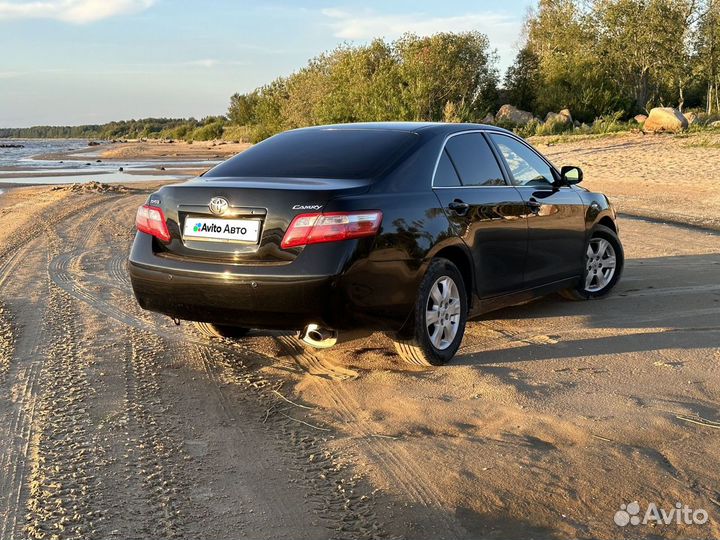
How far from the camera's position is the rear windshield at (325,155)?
4.97 meters

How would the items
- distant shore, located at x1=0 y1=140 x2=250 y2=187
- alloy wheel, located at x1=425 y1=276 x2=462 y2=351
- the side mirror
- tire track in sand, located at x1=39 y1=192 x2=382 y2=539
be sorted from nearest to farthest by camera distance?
tire track in sand, located at x1=39 y1=192 x2=382 y2=539 < alloy wheel, located at x1=425 y1=276 x2=462 y2=351 < the side mirror < distant shore, located at x1=0 y1=140 x2=250 y2=187

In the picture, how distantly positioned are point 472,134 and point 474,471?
3.06 meters

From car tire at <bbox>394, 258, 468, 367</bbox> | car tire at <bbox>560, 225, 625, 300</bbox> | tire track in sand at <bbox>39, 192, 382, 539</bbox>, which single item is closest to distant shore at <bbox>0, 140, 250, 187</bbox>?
tire track in sand at <bbox>39, 192, 382, 539</bbox>

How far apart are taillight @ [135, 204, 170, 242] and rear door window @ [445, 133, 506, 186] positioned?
1954mm

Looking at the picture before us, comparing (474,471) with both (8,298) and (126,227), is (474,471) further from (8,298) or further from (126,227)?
(126,227)

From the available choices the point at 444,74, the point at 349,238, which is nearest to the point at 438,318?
the point at 349,238

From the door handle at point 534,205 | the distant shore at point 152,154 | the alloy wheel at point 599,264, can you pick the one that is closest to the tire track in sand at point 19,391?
the door handle at point 534,205

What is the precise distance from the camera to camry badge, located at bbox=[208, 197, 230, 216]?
4.63m

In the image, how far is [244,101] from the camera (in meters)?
101

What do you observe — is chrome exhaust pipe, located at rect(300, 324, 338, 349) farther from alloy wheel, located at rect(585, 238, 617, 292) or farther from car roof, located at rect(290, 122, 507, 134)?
alloy wheel, located at rect(585, 238, 617, 292)

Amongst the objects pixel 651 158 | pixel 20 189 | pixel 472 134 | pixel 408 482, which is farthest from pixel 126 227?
pixel 651 158

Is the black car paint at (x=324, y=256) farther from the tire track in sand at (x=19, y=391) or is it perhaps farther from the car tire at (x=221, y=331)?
the tire track in sand at (x=19, y=391)

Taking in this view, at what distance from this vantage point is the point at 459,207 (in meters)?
5.21

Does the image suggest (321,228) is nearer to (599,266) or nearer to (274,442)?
(274,442)
